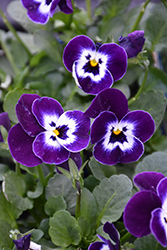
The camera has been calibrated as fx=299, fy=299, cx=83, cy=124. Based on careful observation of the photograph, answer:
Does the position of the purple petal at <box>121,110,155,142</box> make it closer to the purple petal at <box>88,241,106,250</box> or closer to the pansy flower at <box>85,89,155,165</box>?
the pansy flower at <box>85,89,155,165</box>

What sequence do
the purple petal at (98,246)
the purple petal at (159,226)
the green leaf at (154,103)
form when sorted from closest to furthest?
the purple petal at (159,226) < the purple petal at (98,246) < the green leaf at (154,103)

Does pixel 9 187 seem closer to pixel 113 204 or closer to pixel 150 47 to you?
pixel 113 204

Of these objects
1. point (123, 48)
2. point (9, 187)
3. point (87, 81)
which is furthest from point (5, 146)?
point (123, 48)

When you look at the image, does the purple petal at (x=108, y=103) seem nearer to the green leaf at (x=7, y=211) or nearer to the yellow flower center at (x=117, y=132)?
the yellow flower center at (x=117, y=132)

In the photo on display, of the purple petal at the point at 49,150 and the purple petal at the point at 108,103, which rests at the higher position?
the purple petal at the point at 108,103

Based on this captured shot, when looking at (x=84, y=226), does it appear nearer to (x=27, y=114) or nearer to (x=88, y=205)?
(x=88, y=205)

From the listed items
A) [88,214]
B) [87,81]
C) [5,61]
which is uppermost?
[87,81]

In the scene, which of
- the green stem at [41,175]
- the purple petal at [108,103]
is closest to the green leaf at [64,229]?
the green stem at [41,175]
